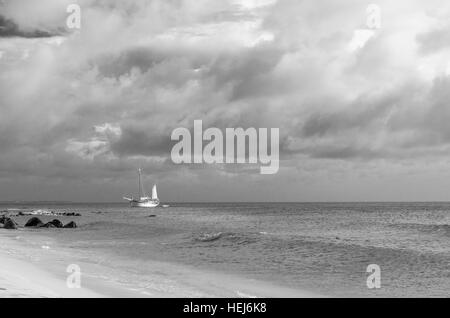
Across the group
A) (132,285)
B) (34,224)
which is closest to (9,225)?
(34,224)

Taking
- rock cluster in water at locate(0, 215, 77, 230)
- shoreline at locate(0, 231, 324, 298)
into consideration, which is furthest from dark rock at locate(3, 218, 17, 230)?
shoreline at locate(0, 231, 324, 298)

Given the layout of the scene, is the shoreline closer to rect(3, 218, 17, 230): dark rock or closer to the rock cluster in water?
rect(3, 218, 17, 230): dark rock

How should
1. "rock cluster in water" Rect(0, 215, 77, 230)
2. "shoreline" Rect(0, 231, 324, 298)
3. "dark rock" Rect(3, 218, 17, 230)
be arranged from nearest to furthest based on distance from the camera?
"shoreline" Rect(0, 231, 324, 298)
"dark rock" Rect(3, 218, 17, 230)
"rock cluster in water" Rect(0, 215, 77, 230)

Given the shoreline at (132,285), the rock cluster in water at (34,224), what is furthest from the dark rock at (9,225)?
the shoreline at (132,285)

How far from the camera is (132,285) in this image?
18.5 m

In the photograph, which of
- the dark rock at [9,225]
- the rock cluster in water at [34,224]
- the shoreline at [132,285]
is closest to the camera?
the shoreline at [132,285]

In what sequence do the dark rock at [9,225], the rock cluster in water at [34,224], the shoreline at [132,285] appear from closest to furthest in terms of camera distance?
the shoreline at [132,285], the dark rock at [9,225], the rock cluster in water at [34,224]

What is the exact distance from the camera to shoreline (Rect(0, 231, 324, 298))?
1526 centimetres

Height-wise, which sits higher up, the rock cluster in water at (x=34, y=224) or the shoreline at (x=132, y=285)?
the shoreline at (x=132, y=285)

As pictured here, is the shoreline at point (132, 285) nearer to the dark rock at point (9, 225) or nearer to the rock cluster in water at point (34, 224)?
the dark rock at point (9, 225)

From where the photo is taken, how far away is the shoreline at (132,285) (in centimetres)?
1526

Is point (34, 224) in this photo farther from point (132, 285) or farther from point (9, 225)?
point (132, 285)
